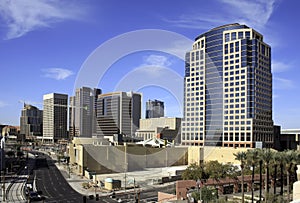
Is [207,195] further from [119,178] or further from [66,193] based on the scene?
[119,178]

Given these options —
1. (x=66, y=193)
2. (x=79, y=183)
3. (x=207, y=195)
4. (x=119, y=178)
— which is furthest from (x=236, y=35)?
(x=207, y=195)

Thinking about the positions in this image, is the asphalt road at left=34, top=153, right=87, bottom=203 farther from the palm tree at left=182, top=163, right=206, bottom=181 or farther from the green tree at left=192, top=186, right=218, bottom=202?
the green tree at left=192, top=186, right=218, bottom=202

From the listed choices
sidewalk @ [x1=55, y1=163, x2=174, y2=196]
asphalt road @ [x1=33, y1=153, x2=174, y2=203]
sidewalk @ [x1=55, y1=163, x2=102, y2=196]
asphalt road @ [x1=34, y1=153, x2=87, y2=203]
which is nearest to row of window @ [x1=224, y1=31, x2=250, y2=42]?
sidewalk @ [x1=55, y1=163, x2=174, y2=196]

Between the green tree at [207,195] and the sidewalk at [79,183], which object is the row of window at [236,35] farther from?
the green tree at [207,195]

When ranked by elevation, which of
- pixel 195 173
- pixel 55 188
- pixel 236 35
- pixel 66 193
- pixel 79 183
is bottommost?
pixel 79 183

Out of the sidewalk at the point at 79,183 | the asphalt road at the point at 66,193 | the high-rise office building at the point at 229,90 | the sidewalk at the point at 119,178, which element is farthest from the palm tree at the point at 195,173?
the high-rise office building at the point at 229,90

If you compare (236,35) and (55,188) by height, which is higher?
(236,35)

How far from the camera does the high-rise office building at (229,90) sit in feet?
410

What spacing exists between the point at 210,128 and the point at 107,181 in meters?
73.6

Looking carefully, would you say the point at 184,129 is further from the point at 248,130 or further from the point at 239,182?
the point at 239,182

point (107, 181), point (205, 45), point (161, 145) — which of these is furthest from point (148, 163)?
point (205, 45)

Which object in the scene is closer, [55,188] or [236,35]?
[55,188]

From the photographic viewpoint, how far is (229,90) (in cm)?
13138

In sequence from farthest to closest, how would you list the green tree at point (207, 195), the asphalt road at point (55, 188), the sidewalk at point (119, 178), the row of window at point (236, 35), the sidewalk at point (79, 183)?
1. the row of window at point (236, 35)
2. the sidewalk at point (119, 178)
3. the sidewalk at point (79, 183)
4. the asphalt road at point (55, 188)
5. the green tree at point (207, 195)
